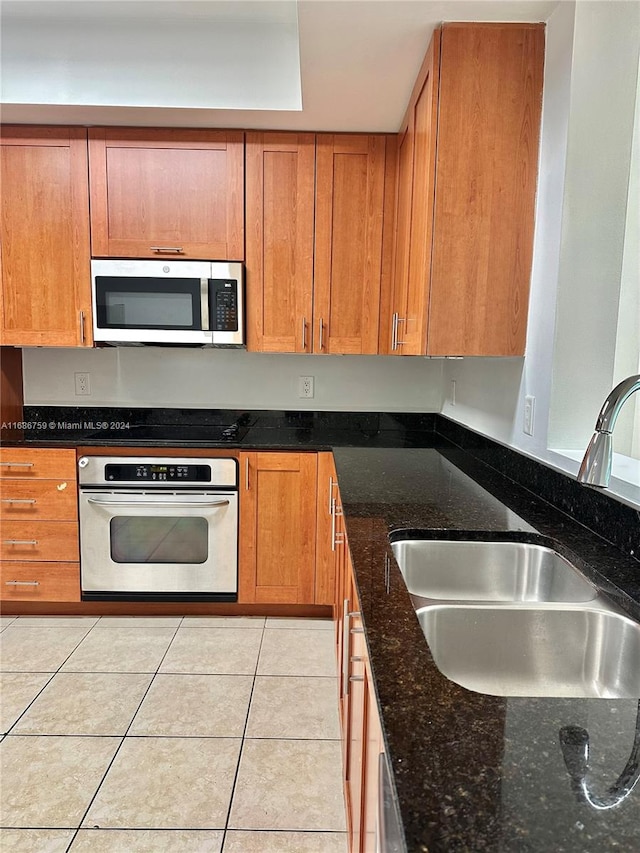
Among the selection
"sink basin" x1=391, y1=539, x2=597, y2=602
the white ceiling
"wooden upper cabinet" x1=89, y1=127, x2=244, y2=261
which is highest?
the white ceiling

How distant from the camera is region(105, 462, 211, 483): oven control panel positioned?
111 inches

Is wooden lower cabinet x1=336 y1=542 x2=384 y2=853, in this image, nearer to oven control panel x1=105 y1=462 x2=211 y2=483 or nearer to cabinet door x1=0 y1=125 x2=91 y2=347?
oven control panel x1=105 y1=462 x2=211 y2=483

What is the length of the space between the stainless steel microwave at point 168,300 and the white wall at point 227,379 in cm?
47

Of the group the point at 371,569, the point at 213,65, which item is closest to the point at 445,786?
the point at 371,569

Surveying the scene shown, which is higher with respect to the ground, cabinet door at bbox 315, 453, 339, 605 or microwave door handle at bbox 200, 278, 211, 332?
microwave door handle at bbox 200, 278, 211, 332

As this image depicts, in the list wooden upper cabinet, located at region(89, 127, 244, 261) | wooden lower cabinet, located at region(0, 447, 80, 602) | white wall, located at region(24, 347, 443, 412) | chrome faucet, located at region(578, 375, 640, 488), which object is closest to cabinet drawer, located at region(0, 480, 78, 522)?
wooden lower cabinet, located at region(0, 447, 80, 602)

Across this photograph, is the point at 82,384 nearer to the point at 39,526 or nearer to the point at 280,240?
the point at 39,526

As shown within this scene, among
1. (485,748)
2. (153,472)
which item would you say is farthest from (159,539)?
(485,748)

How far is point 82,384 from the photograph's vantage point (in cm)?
334

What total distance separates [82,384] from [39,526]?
33.5 inches

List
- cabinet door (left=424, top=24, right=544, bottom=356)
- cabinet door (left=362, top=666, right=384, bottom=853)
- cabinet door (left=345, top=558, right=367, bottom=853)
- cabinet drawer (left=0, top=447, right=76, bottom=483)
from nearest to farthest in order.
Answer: cabinet door (left=362, top=666, right=384, bottom=853)
cabinet door (left=345, top=558, right=367, bottom=853)
cabinet door (left=424, top=24, right=544, bottom=356)
cabinet drawer (left=0, top=447, right=76, bottom=483)

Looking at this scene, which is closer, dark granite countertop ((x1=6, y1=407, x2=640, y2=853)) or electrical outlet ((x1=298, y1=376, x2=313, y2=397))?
dark granite countertop ((x1=6, y1=407, x2=640, y2=853))

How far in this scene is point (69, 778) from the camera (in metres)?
1.84

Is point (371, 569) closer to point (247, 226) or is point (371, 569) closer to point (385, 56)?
point (385, 56)
